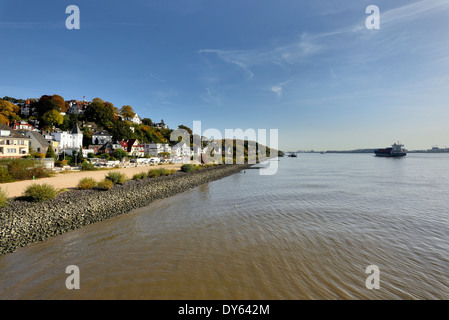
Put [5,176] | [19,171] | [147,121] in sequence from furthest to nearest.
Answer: [147,121], [19,171], [5,176]

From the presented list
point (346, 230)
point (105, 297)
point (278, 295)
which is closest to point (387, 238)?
point (346, 230)

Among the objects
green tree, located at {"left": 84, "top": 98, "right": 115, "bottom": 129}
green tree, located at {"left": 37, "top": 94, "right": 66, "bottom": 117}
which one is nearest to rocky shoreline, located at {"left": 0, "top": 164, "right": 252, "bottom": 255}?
green tree, located at {"left": 84, "top": 98, "right": 115, "bottom": 129}

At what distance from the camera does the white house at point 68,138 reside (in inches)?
2182

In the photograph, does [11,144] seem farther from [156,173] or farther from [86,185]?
[86,185]

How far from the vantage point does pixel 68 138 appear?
191 feet

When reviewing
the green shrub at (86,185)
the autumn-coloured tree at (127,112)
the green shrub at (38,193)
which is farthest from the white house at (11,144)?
the autumn-coloured tree at (127,112)

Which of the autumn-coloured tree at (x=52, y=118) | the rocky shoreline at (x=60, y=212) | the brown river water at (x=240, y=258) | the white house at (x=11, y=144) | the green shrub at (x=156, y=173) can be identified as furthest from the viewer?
the autumn-coloured tree at (x=52, y=118)

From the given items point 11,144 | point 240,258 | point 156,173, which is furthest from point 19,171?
point 11,144

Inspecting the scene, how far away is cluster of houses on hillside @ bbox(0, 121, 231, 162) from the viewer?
113ft

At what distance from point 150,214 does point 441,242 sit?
16431 mm

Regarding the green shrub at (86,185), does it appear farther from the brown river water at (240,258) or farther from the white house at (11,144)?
the white house at (11,144)

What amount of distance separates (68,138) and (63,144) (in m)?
2.81

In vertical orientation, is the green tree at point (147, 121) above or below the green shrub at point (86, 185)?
above
